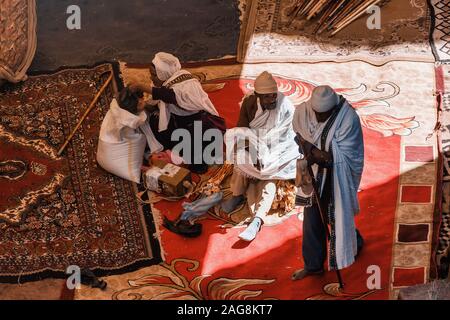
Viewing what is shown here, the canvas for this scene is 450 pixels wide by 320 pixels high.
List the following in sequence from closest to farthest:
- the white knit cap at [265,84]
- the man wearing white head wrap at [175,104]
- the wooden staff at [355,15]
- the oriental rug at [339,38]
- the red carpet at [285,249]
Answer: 1. the red carpet at [285,249]
2. the white knit cap at [265,84]
3. the man wearing white head wrap at [175,104]
4. the oriental rug at [339,38]
5. the wooden staff at [355,15]

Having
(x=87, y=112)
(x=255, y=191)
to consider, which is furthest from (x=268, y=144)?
(x=87, y=112)

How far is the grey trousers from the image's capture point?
26.8 ft

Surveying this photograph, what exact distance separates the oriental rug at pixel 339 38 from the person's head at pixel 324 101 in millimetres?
3296

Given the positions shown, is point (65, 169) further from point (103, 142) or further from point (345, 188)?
point (345, 188)

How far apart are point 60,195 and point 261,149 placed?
178 centimetres

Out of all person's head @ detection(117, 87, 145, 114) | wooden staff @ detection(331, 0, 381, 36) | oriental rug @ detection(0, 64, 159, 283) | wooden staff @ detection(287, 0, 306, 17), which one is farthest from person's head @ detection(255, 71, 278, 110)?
wooden staff @ detection(287, 0, 306, 17)

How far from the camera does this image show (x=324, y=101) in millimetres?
6879

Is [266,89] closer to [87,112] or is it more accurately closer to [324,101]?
[324,101]

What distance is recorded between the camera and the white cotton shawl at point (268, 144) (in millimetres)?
8219

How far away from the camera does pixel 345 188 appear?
282 inches

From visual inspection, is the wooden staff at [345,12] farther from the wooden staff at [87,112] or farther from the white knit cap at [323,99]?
the white knit cap at [323,99]

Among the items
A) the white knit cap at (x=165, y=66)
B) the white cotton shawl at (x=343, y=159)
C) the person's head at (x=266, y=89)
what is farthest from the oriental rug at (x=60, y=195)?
the white cotton shawl at (x=343, y=159)

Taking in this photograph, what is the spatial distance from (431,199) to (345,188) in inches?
55.8
